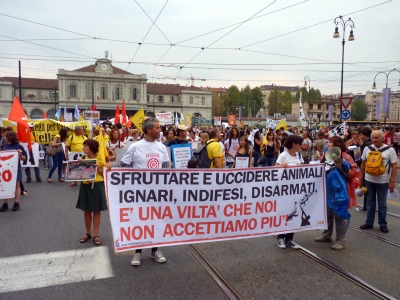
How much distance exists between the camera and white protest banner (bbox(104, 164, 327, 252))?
4.31 m

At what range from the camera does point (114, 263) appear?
463 cm

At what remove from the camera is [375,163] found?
6.06 meters

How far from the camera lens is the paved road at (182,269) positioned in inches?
151

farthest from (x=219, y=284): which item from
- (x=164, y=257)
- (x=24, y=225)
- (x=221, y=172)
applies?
(x=24, y=225)

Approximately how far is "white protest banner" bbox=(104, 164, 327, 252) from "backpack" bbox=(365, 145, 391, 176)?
1.42 m

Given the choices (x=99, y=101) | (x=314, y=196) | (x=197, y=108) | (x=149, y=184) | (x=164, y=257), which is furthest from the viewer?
(x=197, y=108)

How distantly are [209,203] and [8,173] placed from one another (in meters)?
5.25

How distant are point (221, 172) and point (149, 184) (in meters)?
0.99

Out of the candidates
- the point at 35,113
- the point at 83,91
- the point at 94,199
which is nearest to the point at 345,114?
the point at 94,199

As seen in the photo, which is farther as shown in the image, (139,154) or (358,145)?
(358,145)

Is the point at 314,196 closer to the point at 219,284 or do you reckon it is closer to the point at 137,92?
the point at 219,284

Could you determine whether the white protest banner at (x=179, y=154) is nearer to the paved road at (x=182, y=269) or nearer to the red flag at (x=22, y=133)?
the paved road at (x=182, y=269)

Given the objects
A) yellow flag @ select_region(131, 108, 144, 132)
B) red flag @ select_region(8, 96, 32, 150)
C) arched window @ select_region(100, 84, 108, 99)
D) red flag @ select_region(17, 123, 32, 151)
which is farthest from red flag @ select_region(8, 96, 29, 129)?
arched window @ select_region(100, 84, 108, 99)

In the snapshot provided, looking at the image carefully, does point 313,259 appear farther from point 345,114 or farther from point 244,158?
point 345,114
